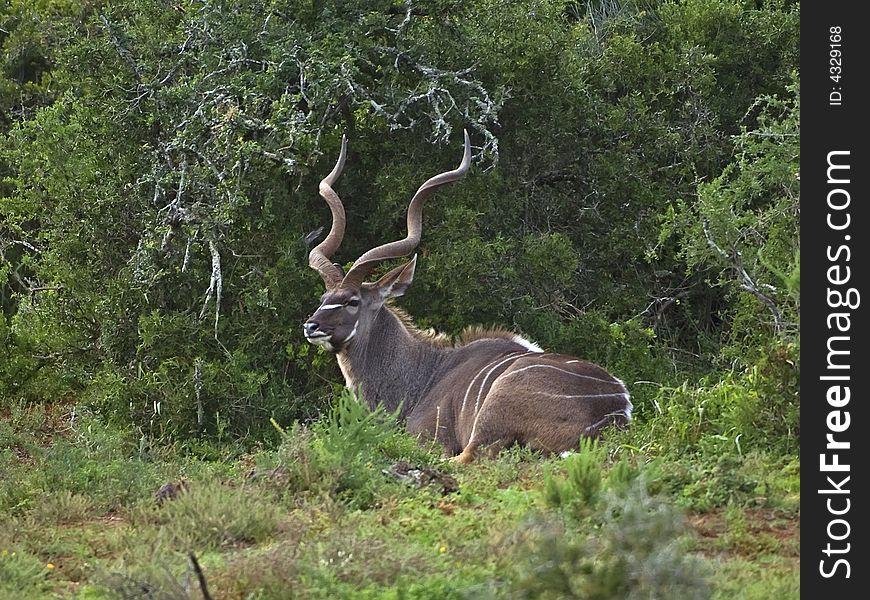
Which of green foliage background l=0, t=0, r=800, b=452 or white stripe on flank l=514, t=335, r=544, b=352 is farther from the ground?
green foliage background l=0, t=0, r=800, b=452

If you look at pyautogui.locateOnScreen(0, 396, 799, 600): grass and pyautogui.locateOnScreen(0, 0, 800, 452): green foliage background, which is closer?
pyautogui.locateOnScreen(0, 396, 799, 600): grass

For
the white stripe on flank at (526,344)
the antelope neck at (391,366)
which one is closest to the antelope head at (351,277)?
the antelope neck at (391,366)

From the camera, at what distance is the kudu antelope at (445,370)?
632 cm

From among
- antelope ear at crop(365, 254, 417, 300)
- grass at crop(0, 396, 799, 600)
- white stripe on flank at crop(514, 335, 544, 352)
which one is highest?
antelope ear at crop(365, 254, 417, 300)

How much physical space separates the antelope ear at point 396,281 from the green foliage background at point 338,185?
0.24 meters

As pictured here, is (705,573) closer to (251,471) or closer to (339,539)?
(339,539)

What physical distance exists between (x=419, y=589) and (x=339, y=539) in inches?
21.7

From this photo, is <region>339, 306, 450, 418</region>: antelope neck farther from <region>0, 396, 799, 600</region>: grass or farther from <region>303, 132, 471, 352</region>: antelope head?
<region>0, 396, 799, 600</region>: grass

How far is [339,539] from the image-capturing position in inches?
161

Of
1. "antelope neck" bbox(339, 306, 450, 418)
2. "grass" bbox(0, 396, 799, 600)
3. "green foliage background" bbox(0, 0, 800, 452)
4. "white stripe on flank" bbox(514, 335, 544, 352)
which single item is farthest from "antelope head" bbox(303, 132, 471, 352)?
"grass" bbox(0, 396, 799, 600)

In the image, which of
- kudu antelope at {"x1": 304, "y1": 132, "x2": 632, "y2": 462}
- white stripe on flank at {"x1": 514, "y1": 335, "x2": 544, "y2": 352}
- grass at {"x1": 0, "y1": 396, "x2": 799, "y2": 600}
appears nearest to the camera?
grass at {"x1": 0, "y1": 396, "x2": 799, "y2": 600}

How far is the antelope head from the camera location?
279 inches

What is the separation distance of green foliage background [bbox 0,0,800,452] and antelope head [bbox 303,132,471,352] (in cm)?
26

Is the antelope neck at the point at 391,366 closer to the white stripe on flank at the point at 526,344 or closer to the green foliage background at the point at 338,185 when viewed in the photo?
the green foliage background at the point at 338,185
